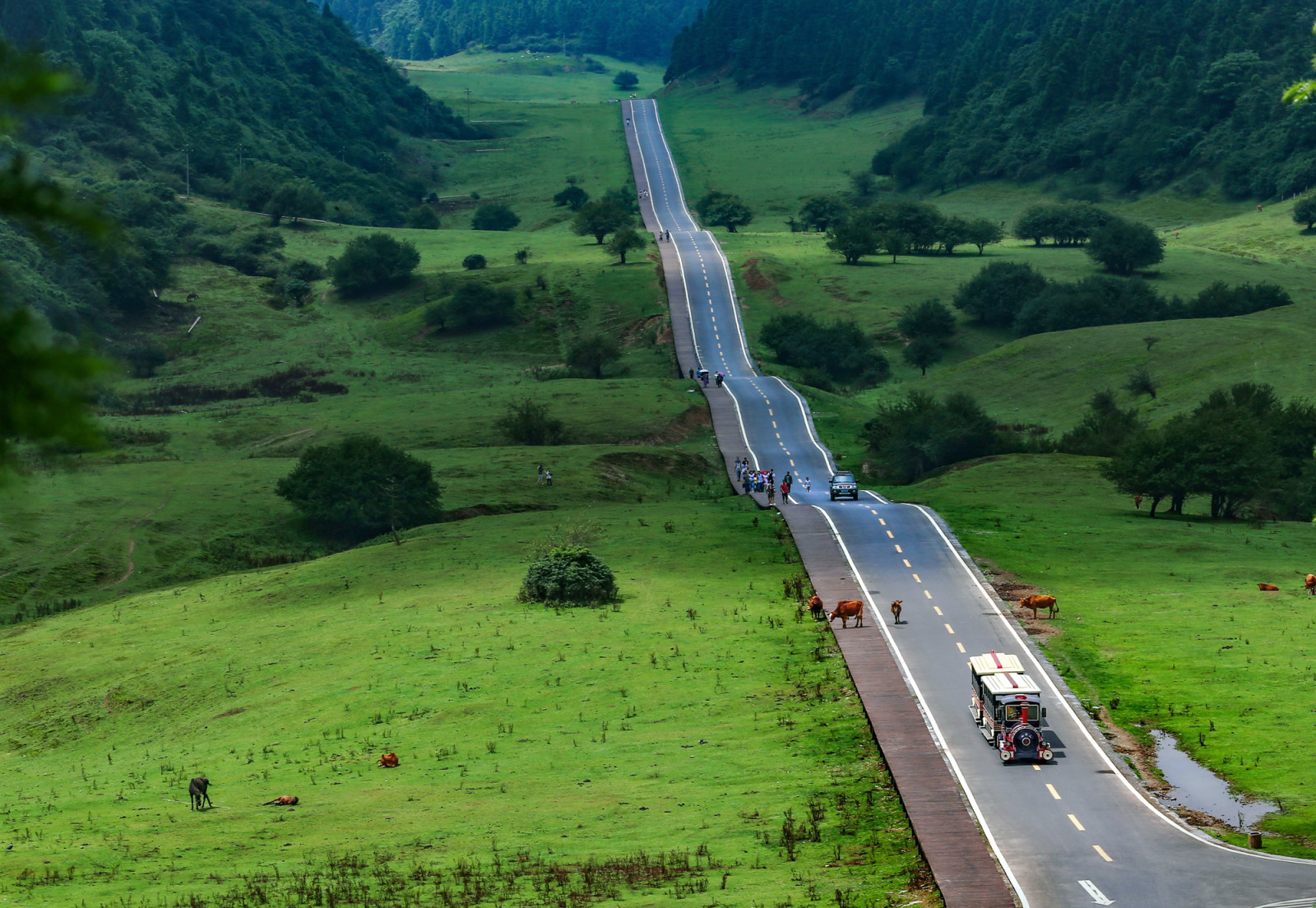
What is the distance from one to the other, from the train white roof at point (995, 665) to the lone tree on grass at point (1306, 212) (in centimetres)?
14105

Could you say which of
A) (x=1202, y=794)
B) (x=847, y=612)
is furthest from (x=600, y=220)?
(x=1202, y=794)

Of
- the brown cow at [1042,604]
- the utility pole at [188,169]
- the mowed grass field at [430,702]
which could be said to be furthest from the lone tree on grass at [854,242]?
the brown cow at [1042,604]

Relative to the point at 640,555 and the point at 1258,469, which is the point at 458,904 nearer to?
the point at 640,555

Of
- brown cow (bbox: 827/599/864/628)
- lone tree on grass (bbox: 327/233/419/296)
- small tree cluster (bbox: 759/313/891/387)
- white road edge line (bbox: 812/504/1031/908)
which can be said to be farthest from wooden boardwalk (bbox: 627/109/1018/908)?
lone tree on grass (bbox: 327/233/419/296)

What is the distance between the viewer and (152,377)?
12419 cm

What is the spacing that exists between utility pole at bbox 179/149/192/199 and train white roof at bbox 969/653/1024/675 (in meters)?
166

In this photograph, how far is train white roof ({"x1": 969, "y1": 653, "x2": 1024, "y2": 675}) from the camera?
3554cm

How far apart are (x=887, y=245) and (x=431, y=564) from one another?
4316 inches

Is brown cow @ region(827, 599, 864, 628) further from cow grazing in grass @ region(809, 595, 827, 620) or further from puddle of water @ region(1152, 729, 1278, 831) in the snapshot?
puddle of water @ region(1152, 729, 1278, 831)

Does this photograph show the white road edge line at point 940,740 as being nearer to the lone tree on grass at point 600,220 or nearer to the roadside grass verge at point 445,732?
the roadside grass verge at point 445,732

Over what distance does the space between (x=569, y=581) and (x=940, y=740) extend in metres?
19.7

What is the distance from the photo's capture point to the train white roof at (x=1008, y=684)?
33.6m

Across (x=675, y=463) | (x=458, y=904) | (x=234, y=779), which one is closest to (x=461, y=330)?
(x=675, y=463)

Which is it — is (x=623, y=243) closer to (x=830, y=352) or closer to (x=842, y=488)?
(x=830, y=352)
